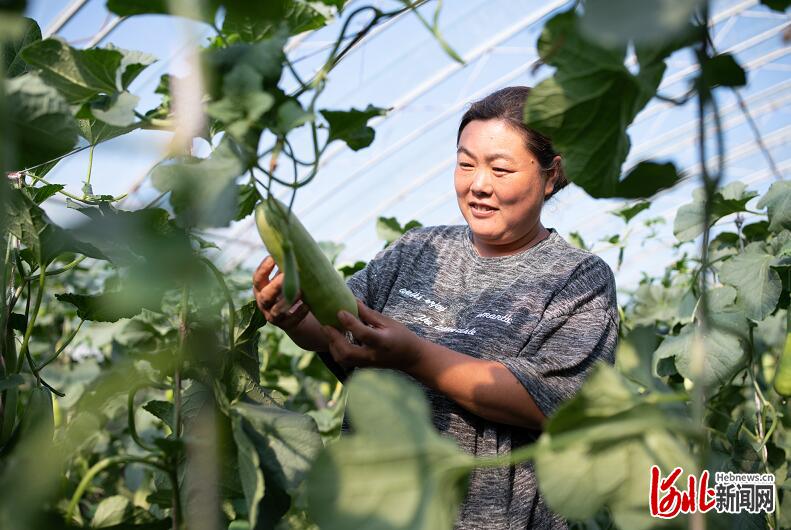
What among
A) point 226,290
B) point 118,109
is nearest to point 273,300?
point 226,290

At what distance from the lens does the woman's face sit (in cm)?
125

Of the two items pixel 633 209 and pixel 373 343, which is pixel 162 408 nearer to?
pixel 373 343

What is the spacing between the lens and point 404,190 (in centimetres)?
834

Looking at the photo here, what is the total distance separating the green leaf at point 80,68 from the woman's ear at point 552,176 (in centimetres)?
82

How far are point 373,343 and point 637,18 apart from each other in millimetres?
585

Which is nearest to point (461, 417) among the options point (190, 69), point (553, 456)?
point (553, 456)

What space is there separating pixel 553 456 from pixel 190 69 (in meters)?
0.34

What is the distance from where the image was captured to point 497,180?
1.25 metres

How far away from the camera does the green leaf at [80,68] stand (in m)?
0.59

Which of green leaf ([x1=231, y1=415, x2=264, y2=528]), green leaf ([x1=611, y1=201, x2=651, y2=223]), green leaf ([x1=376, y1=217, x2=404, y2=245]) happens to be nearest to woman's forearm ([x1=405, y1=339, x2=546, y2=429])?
green leaf ([x1=231, y1=415, x2=264, y2=528])

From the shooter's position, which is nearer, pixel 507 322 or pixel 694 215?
pixel 507 322

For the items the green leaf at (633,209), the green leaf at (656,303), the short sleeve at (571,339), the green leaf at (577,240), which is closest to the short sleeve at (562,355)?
the short sleeve at (571,339)

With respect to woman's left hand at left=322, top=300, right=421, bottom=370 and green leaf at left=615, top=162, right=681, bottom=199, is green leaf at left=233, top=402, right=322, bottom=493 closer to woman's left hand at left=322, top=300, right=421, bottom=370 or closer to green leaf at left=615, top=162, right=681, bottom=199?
woman's left hand at left=322, top=300, right=421, bottom=370

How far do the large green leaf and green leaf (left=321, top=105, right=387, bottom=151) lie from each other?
0.25m
